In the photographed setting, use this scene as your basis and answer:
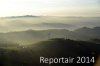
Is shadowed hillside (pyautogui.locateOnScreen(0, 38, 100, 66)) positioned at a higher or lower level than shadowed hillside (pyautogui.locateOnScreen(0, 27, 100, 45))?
lower

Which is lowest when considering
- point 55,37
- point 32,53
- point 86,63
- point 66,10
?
point 86,63

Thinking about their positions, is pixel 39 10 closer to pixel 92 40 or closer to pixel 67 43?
pixel 67 43

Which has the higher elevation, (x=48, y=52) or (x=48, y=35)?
(x=48, y=35)

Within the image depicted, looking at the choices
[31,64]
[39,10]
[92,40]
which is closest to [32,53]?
[31,64]

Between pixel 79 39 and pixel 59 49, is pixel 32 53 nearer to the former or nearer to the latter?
pixel 59 49

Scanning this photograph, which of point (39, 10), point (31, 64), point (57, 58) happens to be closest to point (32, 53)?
point (31, 64)

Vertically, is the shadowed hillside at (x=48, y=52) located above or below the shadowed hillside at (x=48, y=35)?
below

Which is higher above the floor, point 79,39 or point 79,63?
point 79,39
